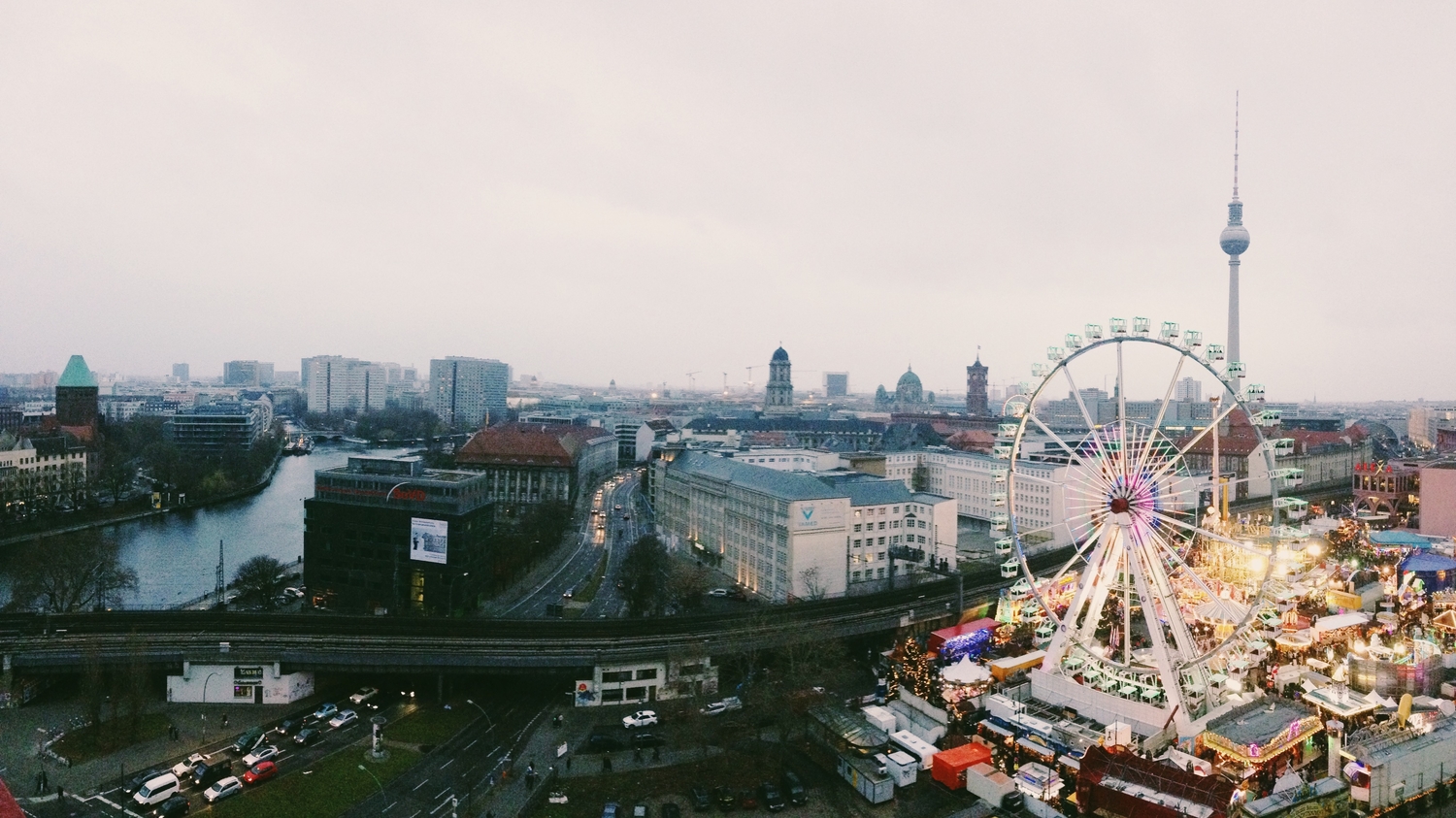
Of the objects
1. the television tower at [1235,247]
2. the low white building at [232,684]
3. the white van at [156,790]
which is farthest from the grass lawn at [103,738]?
the television tower at [1235,247]

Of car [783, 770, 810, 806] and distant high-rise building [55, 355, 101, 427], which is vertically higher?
distant high-rise building [55, 355, 101, 427]

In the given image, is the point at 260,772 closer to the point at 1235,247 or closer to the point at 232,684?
the point at 232,684

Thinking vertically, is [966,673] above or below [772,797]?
above

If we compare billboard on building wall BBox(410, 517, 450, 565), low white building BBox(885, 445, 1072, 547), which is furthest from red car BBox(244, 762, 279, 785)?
low white building BBox(885, 445, 1072, 547)

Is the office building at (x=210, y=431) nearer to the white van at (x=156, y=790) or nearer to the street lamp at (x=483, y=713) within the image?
the street lamp at (x=483, y=713)

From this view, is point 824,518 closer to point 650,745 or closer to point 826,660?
point 826,660

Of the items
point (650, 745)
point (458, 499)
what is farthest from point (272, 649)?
point (650, 745)

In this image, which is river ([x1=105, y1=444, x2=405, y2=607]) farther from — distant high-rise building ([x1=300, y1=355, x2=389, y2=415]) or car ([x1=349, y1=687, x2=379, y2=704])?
distant high-rise building ([x1=300, y1=355, x2=389, y2=415])

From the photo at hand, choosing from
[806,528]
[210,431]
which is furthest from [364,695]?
[210,431]
